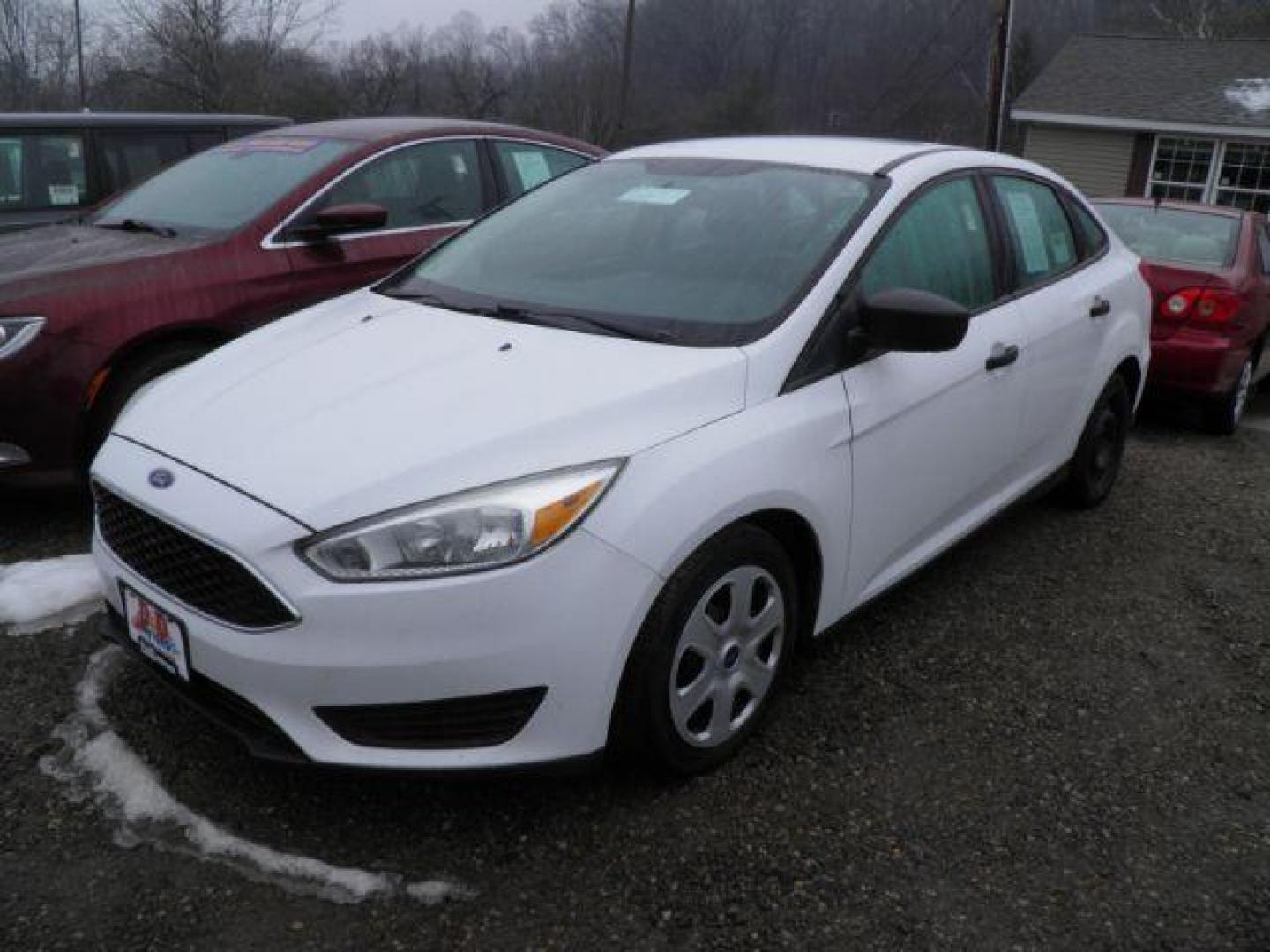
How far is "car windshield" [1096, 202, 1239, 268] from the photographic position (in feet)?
21.8

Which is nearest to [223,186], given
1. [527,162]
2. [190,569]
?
[527,162]

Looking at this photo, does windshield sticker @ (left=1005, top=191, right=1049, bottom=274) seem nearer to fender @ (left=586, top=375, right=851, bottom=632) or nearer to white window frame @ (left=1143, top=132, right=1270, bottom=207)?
fender @ (left=586, top=375, right=851, bottom=632)

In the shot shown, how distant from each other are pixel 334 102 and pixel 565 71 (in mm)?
15490

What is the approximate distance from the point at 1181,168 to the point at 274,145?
2298cm

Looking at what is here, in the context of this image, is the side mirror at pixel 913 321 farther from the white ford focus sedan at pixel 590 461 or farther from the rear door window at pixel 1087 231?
the rear door window at pixel 1087 231

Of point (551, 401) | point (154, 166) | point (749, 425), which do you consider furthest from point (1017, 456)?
A: point (154, 166)

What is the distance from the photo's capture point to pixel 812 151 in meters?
3.59

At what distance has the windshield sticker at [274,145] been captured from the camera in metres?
5.14

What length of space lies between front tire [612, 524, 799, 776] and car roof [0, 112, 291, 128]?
606 centimetres

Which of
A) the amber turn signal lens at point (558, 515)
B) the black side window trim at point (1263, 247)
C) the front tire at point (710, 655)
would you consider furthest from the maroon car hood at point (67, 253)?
the black side window trim at point (1263, 247)

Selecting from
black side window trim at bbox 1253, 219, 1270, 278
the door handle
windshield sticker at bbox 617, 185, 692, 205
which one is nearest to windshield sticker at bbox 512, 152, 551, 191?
windshield sticker at bbox 617, 185, 692, 205

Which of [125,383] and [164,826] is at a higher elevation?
[125,383]

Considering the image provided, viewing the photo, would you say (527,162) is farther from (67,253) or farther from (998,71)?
(998,71)

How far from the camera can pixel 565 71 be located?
149 feet
